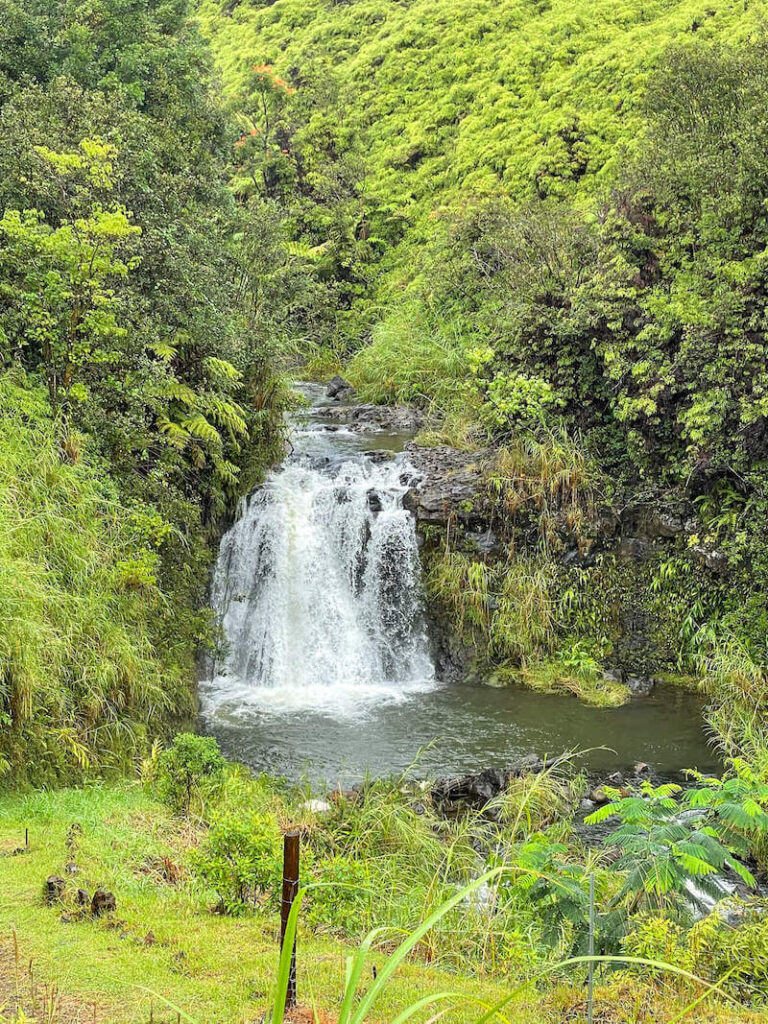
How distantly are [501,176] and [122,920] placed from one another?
2370 centimetres

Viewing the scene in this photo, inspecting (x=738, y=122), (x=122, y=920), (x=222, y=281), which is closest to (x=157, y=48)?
(x=222, y=281)

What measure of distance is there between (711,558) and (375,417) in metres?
7.75

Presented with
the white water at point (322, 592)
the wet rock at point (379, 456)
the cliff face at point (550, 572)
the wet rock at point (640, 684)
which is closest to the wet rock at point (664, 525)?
the cliff face at point (550, 572)

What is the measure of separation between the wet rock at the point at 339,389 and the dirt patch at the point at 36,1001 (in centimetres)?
1667

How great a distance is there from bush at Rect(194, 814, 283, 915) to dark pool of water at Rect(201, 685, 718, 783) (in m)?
4.09

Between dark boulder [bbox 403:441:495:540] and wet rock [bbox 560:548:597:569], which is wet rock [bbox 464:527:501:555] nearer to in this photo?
dark boulder [bbox 403:441:495:540]

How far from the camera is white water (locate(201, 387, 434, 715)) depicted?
1206 centimetres

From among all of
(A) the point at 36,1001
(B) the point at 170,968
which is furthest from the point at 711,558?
(A) the point at 36,1001

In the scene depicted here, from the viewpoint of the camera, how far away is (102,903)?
3998mm

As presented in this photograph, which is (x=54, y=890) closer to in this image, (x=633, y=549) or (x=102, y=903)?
(x=102, y=903)

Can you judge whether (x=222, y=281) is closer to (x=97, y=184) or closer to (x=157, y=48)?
(x=97, y=184)

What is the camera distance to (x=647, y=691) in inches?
448

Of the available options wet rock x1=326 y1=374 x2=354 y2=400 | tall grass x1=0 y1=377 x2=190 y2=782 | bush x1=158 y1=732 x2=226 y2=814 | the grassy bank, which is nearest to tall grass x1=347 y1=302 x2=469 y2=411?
wet rock x1=326 y1=374 x2=354 y2=400

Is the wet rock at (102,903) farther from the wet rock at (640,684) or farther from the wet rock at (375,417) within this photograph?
the wet rock at (375,417)
